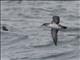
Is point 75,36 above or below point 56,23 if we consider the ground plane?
below

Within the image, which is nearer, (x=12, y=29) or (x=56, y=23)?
(x=56, y=23)

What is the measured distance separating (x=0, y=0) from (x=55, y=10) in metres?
10.4

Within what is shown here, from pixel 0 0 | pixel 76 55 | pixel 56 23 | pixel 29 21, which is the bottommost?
pixel 0 0

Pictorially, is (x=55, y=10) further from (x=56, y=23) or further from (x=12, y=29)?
(x=56, y=23)

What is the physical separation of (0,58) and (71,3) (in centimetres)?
2328

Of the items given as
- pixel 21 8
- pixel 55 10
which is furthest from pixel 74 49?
pixel 21 8

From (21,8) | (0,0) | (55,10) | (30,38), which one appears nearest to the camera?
(30,38)

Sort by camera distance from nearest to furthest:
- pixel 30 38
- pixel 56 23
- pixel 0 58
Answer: pixel 56 23 < pixel 0 58 < pixel 30 38

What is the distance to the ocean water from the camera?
55.6ft

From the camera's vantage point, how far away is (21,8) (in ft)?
117

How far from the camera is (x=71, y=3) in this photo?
126ft

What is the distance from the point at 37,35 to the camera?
21906 mm

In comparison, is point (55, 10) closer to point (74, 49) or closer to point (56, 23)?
point (74, 49)

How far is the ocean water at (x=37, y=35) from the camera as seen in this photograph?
667 inches
